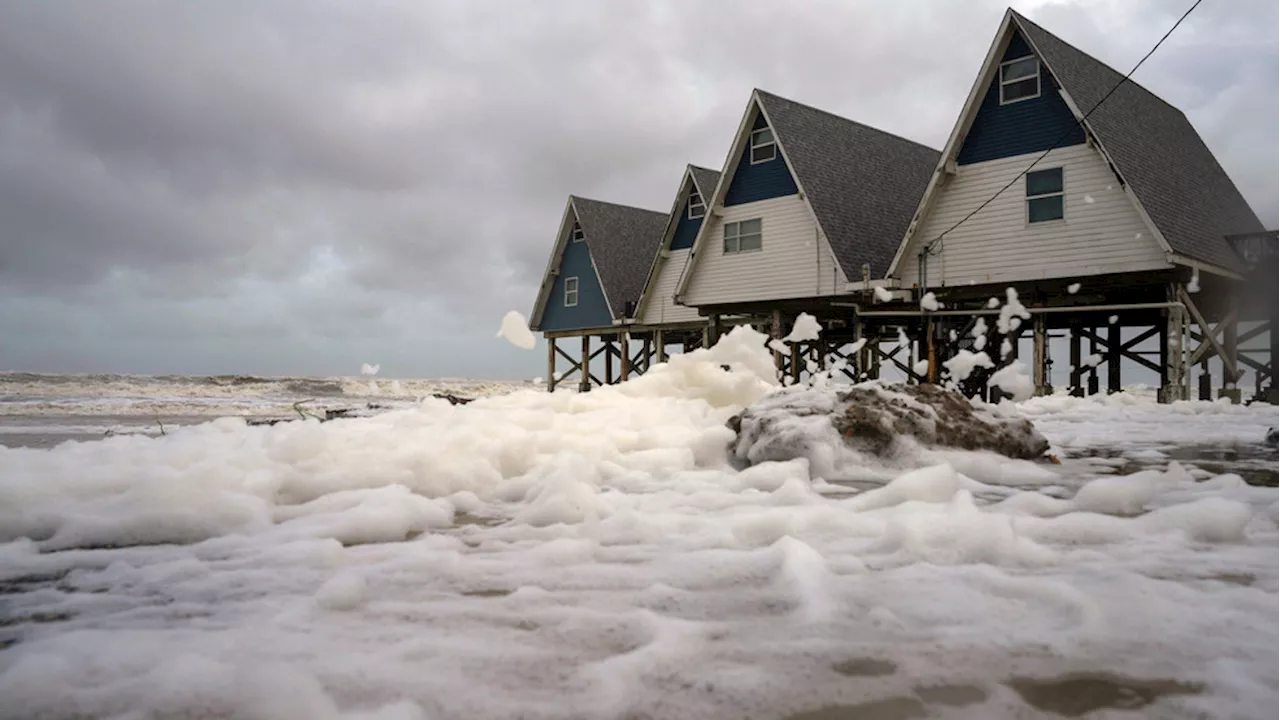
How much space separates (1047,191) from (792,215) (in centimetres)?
565

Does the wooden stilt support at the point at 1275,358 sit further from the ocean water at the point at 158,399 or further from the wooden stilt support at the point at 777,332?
the ocean water at the point at 158,399

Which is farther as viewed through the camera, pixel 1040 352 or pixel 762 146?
pixel 762 146

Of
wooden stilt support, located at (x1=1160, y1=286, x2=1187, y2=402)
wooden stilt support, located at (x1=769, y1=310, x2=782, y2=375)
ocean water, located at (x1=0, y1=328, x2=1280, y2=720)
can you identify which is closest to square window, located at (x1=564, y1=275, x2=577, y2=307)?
wooden stilt support, located at (x1=769, y1=310, x2=782, y2=375)

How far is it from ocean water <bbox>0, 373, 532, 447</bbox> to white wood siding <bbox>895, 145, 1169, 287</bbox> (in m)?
10.1

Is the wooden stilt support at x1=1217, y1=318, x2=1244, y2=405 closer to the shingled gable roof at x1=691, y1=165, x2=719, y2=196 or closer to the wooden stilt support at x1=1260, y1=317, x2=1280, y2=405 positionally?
the wooden stilt support at x1=1260, y1=317, x2=1280, y2=405

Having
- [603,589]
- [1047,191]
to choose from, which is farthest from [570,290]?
[603,589]

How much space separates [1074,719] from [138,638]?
2.10 meters

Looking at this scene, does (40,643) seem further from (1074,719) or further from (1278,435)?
(1278,435)

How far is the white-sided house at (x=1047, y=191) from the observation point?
14539mm

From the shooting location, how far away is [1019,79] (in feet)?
51.7

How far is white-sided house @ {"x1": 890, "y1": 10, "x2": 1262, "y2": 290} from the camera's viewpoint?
14.5 metres

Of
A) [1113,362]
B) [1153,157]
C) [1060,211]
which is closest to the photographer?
[1060,211]

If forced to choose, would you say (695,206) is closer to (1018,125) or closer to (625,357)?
(625,357)

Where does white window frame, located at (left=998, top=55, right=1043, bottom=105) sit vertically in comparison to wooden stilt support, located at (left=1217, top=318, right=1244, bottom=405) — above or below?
above
